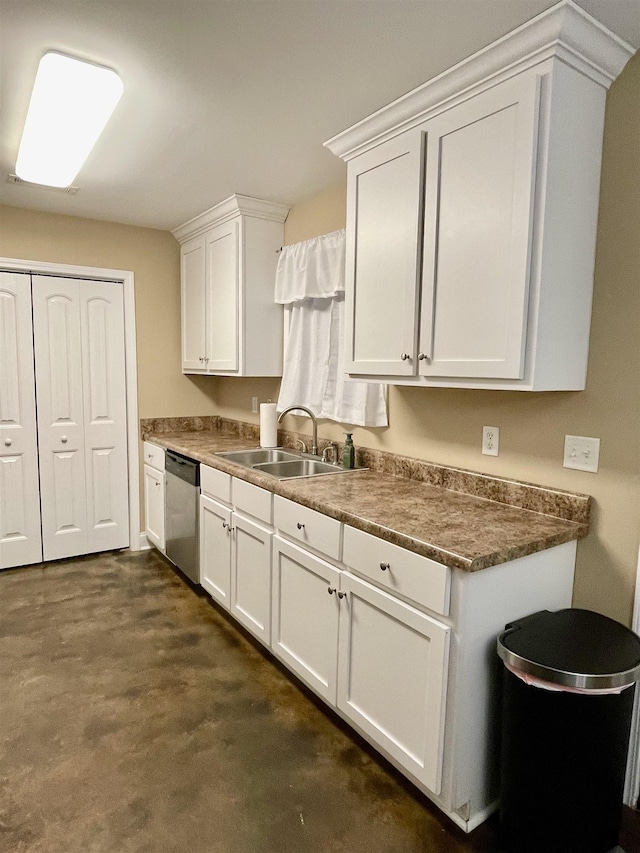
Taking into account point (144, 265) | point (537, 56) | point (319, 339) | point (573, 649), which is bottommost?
point (573, 649)

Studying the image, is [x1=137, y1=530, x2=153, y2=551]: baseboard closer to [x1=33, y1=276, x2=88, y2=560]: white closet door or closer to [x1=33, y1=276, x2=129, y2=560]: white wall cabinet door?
[x1=33, y1=276, x2=129, y2=560]: white wall cabinet door

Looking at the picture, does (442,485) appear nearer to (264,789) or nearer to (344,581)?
(344,581)

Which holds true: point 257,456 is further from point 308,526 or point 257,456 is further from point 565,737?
point 565,737

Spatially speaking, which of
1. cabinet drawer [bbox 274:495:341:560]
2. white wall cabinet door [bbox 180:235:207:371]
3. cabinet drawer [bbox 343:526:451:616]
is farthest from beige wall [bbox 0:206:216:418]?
cabinet drawer [bbox 343:526:451:616]

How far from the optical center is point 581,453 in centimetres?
180

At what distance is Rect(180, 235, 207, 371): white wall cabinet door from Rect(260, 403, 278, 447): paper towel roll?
2.41 feet

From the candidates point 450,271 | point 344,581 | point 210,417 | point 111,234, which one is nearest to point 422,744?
point 344,581

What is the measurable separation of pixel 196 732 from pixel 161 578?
61.9 inches

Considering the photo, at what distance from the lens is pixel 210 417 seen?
4.25 m

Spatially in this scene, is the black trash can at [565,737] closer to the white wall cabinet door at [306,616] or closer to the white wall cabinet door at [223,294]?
the white wall cabinet door at [306,616]

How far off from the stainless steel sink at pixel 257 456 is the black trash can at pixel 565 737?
1.83 meters

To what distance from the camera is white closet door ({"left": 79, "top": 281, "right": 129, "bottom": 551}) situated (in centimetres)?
370

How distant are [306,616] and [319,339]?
1.57 m

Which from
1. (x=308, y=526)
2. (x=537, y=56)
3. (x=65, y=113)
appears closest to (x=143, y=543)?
(x=308, y=526)
